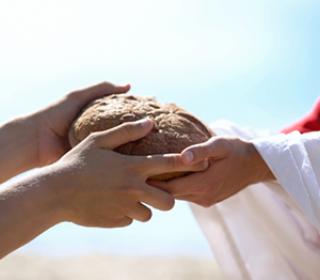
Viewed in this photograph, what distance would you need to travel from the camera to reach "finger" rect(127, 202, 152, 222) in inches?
59.4

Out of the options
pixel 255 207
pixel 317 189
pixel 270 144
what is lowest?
pixel 255 207

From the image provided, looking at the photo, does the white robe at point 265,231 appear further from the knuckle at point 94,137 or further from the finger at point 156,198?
the knuckle at point 94,137

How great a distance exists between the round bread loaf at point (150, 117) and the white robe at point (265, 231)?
0.23 metres

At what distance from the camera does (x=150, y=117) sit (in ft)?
5.26

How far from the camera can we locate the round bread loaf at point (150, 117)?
154 cm


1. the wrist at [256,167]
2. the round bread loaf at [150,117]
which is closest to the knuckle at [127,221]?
the round bread loaf at [150,117]

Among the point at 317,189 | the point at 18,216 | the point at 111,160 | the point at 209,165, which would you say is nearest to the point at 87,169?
the point at 111,160

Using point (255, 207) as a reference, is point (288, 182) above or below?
above

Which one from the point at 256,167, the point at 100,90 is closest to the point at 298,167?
the point at 256,167

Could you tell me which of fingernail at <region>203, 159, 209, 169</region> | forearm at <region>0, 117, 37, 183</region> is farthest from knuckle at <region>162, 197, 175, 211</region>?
forearm at <region>0, 117, 37, 183</region>

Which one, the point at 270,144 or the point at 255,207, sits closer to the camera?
the point at 270,144

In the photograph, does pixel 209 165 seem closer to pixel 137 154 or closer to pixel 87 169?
pixel 137 154

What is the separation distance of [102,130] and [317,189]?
0.52 m

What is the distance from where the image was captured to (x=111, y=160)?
58.3 inches
